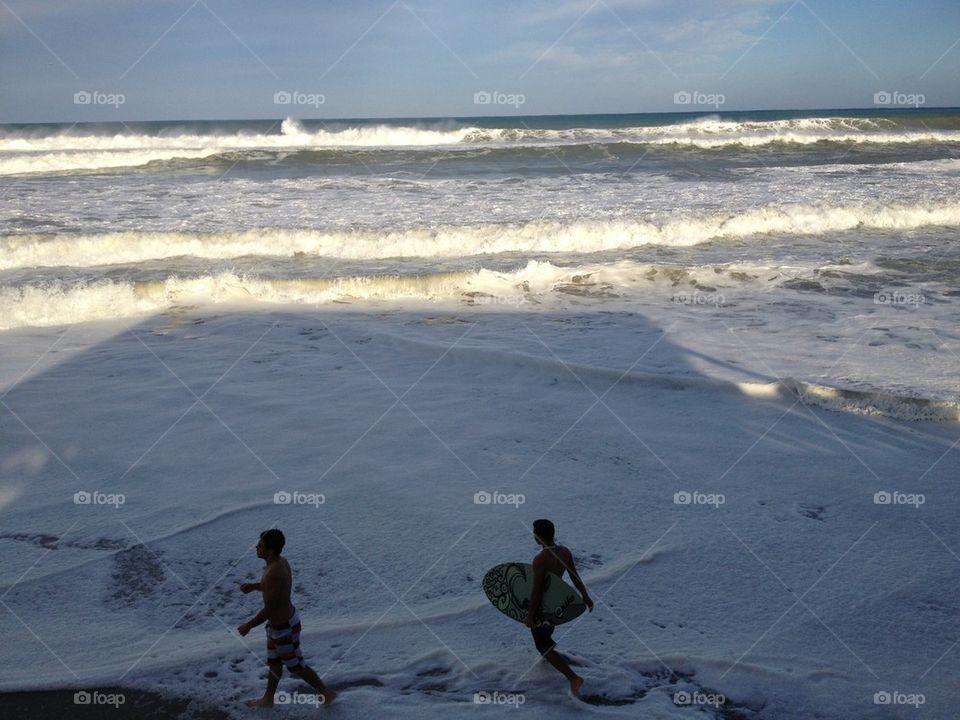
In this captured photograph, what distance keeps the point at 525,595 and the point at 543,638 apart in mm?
212

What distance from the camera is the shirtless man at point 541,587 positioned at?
372 centimetres

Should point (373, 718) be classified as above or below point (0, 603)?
below

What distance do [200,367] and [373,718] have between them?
5.26m

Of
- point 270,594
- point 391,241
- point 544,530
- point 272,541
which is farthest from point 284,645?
point 391,241

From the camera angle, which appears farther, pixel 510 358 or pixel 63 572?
pixel 510 358

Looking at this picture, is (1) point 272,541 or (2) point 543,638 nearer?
(1) point 272,541

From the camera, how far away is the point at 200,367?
8.05 meters

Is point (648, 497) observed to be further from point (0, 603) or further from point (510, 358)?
point (0, 603)

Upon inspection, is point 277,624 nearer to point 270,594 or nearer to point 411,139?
point 270,594

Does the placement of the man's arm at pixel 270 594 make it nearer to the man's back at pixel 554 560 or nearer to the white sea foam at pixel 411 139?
the man's back at pixel 554 560

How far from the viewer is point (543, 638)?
379 cm

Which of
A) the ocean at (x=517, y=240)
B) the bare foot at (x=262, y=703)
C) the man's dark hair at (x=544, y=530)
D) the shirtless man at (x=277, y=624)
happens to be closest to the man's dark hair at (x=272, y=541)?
the shirtless man at (x=277, y=624)

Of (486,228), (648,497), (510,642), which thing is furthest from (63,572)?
(486,228)

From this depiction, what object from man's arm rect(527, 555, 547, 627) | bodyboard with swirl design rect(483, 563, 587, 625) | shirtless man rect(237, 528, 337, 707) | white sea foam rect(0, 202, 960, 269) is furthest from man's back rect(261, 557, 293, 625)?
white sea foam rect(0, 202, 960, 269)
